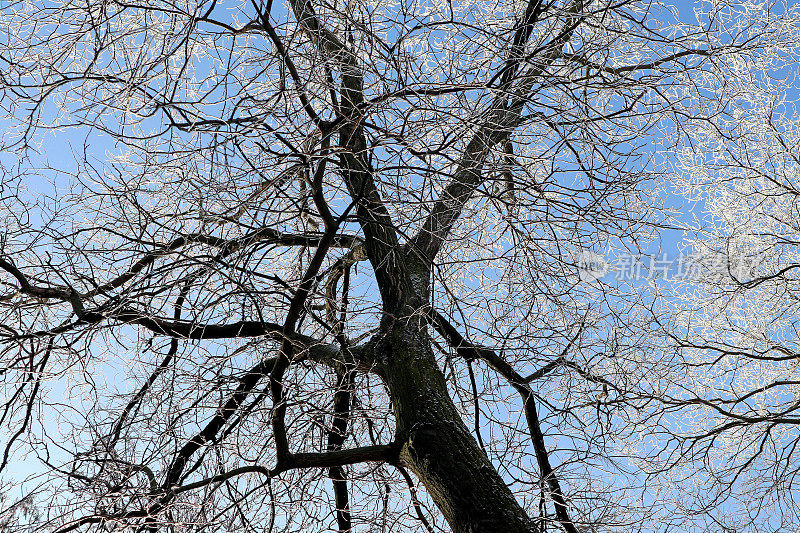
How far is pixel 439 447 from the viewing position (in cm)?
331

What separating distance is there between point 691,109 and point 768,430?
→ 3.26 m

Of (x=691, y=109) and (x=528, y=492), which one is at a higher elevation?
(x=691, y=109)

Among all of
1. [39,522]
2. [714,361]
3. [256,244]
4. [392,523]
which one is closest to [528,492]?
[392,523]

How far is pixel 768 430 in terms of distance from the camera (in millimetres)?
6242

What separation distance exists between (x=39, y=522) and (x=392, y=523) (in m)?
2.13

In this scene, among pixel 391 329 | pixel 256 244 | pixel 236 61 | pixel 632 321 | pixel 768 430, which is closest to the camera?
pixel 236 61

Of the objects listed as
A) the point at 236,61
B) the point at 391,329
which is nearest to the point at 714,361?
the point at 391,329

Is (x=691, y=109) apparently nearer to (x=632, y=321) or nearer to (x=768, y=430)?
(x=632, y=321)

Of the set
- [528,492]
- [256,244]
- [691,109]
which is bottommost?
[528,492]

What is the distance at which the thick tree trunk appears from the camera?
10.1 feet

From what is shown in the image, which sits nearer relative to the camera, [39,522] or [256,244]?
[39,522]

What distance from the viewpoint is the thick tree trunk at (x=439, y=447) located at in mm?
3066

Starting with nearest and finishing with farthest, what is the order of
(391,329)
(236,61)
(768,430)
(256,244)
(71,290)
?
(236,61)
(71,290)
(391,329)
(256,244)
(768,430)

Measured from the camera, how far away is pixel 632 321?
181 inches
